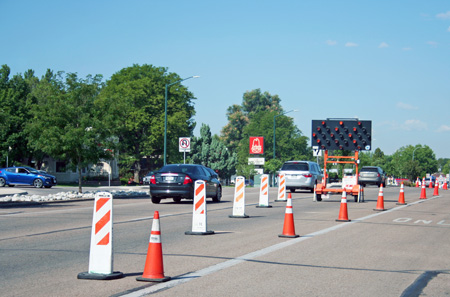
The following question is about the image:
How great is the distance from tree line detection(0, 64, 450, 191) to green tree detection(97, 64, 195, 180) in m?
0.11

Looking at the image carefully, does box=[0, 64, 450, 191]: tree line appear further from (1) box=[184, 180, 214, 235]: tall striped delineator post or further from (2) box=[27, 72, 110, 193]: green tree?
(1) box=[184, 180, 214, 235]: tall striped delineator post

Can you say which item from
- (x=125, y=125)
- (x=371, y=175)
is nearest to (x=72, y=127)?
(x=371, y=175)

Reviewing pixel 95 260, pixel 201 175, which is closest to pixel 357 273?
pixel 95 260

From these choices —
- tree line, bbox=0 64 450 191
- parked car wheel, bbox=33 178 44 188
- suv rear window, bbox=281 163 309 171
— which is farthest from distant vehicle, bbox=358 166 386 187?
parked car wheel, bbox=33 178 44 188

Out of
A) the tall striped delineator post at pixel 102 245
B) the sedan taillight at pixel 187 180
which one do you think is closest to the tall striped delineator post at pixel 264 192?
the sedan taillight at pixel 187 180

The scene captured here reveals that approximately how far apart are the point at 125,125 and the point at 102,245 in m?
61.2

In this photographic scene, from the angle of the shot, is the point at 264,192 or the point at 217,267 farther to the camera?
the point at 264,192

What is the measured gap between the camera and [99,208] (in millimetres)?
8031

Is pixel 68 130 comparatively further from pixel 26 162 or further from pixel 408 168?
pixel 408 168

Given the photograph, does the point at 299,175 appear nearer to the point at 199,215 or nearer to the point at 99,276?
the point at 199,215

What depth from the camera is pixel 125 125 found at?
6825cm

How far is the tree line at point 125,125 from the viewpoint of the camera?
1156 inches

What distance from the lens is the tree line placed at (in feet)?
96.4

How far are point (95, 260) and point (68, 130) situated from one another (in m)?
22.0
